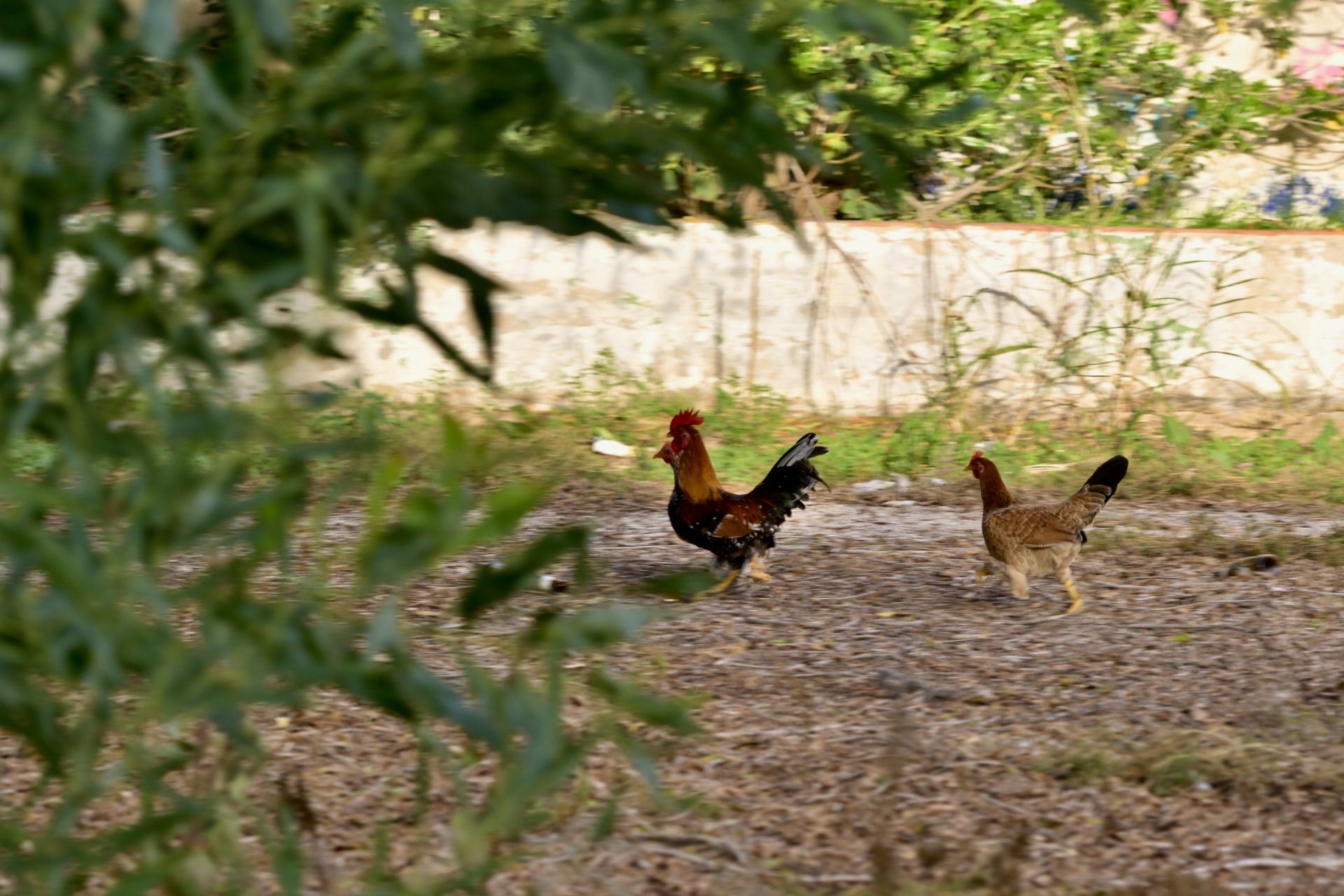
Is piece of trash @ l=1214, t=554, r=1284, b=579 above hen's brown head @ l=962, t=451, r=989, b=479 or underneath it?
underneath

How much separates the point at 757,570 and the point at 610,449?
252 cm

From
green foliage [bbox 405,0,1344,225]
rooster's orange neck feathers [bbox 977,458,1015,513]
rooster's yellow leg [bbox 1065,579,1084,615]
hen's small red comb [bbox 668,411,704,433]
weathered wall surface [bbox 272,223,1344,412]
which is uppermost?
green foliage [bbox 405,0,1344,225]

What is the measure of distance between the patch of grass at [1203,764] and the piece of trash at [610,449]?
15.3 feet

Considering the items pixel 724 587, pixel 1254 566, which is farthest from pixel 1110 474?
pixel 724 587

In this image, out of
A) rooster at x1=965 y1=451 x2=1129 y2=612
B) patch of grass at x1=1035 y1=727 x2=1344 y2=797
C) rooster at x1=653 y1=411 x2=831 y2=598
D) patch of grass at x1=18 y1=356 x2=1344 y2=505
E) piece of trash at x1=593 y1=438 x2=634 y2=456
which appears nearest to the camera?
patch of grass at x1=1035 y1=727 x2=1344 y2=797

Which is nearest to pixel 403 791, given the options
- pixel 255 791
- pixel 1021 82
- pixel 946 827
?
pixel 255 791

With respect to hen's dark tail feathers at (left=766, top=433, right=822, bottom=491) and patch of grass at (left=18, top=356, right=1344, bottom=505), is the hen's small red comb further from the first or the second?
patch of grass at (left=18, top=356, right=1344, bottom=505)

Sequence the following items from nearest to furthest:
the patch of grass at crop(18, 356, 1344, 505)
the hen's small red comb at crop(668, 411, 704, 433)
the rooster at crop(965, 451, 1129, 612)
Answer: the rooster at crop(965, 451, 1129, 612) → the hen's small red comb at crop(668, 411, 704, 433) → the patch of grass at crop(18, 356, 1344, 505)

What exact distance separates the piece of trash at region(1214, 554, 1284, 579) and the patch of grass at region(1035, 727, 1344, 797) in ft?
7.28

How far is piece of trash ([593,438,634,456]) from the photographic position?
8.35 m

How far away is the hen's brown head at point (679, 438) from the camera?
5.95 meters

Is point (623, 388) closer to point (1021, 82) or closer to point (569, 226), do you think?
point (1021, 82)

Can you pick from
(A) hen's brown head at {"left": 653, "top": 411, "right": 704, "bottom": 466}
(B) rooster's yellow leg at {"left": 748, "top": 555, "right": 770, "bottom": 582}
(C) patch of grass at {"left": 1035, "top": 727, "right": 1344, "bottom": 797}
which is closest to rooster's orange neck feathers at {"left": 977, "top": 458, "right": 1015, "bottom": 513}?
(B) rooster's yellow leg at {"left": 748, "top": 555, "right": 770, "bottom": 582}

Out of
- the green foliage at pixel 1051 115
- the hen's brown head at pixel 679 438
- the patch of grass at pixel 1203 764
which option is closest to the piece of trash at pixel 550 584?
the hen's brown head at pixel 679 438
